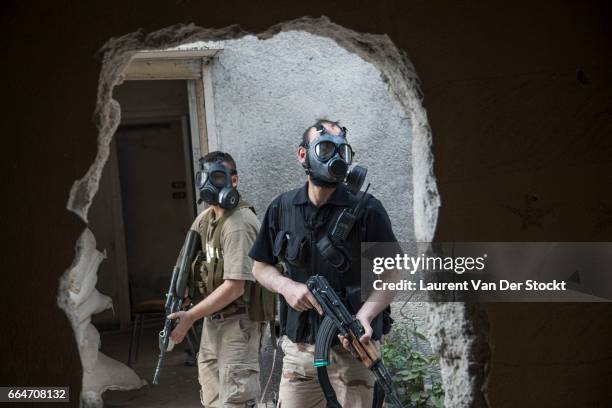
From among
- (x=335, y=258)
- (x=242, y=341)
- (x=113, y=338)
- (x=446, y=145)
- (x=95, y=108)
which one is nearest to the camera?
(x=95, y=108)

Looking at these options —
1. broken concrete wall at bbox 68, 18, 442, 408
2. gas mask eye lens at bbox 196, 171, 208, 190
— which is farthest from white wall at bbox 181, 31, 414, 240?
gas mask eye lens at bbox 196, 171, 208, 190

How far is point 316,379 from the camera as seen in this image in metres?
3.38

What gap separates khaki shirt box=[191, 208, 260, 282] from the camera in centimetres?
410

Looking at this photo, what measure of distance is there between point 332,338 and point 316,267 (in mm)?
300

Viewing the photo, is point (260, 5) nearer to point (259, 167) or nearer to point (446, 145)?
point (446, 145)

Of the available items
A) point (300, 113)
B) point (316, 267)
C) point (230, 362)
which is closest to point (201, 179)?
point (230, 362)

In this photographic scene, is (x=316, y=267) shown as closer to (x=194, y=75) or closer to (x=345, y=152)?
(x=345, y=152)

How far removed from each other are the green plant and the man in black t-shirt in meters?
1.92

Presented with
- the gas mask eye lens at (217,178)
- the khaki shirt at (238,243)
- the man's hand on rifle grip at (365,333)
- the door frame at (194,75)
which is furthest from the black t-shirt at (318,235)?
the door frame at (194,75)

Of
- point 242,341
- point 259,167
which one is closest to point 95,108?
Result: point 242,341

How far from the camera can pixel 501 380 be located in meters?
2.59

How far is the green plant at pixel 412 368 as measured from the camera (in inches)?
205

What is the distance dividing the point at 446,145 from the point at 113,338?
→ 6.66 metres

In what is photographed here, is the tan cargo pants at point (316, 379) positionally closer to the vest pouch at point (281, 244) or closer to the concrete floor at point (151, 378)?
the vest pouch at point (281, 244)
